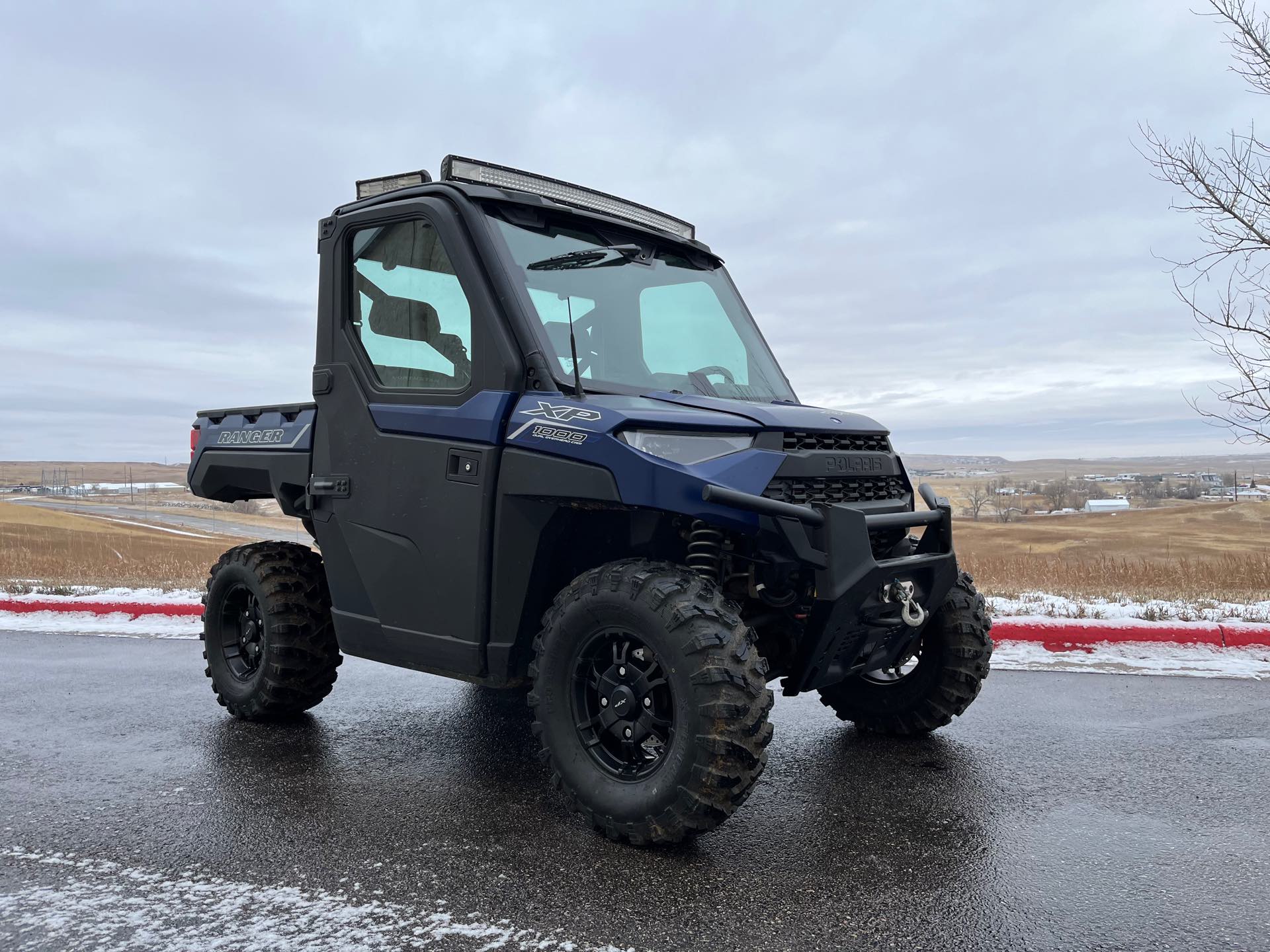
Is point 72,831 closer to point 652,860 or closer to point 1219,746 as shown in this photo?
point 652,860

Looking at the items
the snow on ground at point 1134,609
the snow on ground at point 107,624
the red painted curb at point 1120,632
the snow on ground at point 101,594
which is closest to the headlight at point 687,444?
the red painted curb at point 1120,632

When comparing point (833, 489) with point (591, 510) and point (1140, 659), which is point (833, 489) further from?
point (1140, 659)

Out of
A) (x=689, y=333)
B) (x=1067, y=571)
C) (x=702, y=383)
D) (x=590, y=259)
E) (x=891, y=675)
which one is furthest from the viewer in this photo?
(x=1067, y=571)

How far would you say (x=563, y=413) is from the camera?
373 centimetres

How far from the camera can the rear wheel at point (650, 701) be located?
129 inches

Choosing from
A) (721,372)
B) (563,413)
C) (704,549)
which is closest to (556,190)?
(721,372)

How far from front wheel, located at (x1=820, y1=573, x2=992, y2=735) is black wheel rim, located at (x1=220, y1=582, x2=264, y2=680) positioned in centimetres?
327

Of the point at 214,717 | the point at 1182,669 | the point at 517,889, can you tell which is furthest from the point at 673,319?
the point at 1182,669

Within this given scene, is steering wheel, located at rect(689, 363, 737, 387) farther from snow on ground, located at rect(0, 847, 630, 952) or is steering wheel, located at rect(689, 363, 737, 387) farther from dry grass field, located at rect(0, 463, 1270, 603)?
dry grass field, located at rect(0, 463, 1270, 603)

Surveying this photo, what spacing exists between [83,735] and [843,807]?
12.6 feet

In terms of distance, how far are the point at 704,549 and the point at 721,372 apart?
119 cm

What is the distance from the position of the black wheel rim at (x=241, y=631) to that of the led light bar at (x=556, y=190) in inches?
101

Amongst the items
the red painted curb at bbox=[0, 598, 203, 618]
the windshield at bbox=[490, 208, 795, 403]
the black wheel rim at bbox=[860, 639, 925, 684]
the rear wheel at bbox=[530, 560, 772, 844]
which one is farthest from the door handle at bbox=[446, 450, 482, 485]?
the red painted curb at bbox=[0, 598, 203, 618]

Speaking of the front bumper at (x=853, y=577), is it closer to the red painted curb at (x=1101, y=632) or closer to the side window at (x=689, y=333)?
the side window at (x=689, y=333)
